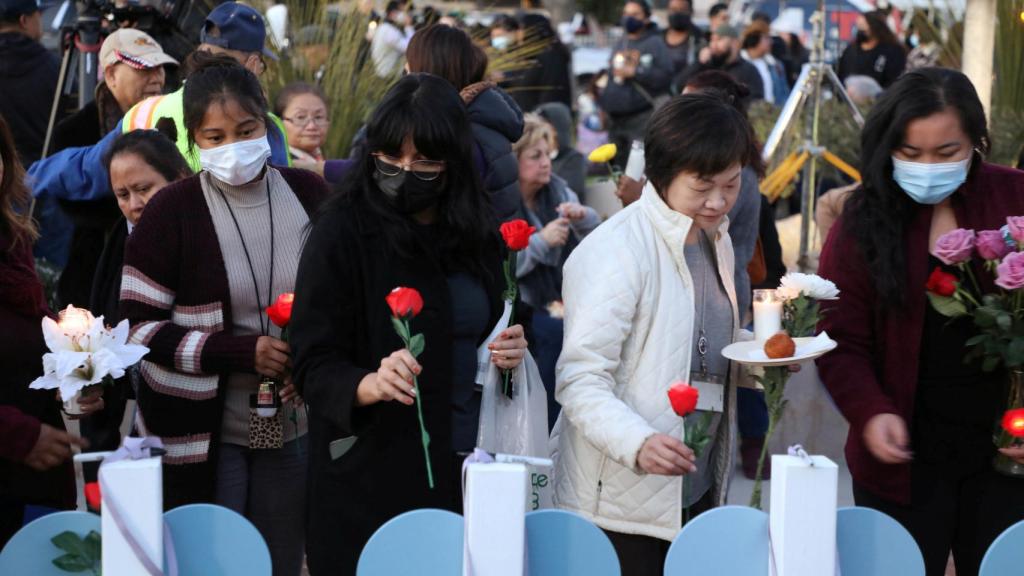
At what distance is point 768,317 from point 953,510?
726 millimetres

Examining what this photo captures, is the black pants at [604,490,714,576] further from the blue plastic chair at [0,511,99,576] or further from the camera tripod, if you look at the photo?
the camera tripod

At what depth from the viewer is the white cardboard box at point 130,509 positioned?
2311mm

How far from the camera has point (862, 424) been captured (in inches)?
119

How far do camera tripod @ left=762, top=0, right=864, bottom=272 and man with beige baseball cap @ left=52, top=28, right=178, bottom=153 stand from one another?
12.8 ft

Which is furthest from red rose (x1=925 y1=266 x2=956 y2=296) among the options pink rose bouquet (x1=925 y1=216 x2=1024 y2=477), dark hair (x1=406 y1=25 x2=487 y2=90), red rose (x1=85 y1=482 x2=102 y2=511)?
dark hair (x1=406 y1=25 x2=487 y2=90)

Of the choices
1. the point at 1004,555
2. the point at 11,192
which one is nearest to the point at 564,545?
the point at 1004,555

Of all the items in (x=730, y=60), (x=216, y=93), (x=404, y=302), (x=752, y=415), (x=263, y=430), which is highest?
(x=216, y=93)

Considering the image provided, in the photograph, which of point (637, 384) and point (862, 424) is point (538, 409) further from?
point (862, 424)

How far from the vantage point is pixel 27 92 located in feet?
22.6

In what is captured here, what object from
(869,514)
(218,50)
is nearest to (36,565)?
(869,514)

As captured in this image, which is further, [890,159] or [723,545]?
[890,159]

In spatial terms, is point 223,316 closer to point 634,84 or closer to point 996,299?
point 996,299

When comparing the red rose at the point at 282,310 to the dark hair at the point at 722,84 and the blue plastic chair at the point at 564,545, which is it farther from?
the dark hair at the point at 722,84

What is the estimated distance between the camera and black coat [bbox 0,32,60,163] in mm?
6836
